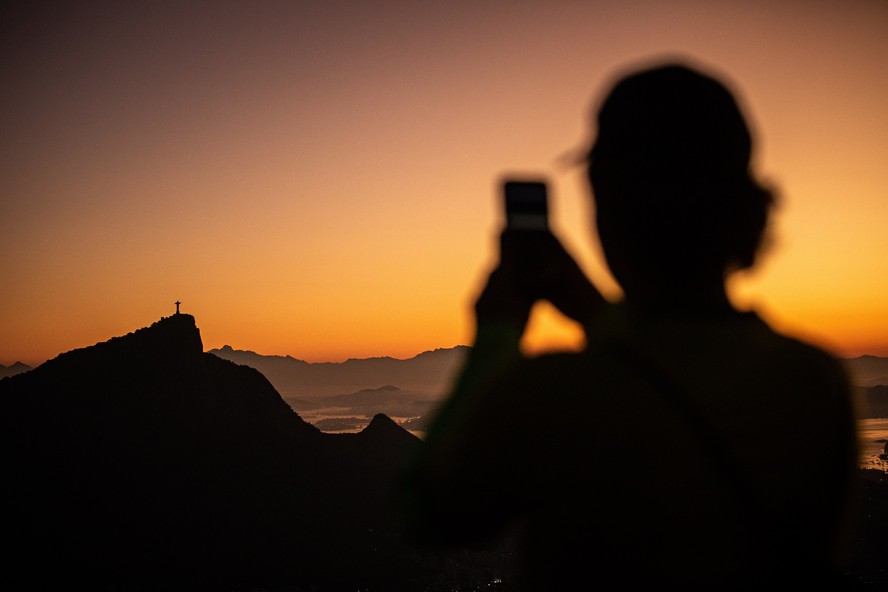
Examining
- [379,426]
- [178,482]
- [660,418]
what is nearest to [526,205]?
→ [660,418]

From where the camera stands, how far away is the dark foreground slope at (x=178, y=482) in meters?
116

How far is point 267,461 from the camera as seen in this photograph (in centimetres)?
14762

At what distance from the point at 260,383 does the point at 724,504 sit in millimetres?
178059

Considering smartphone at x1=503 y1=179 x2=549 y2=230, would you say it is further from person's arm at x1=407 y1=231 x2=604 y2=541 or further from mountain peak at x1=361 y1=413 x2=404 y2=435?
mountain peak at x1=361 y1=413 x2=404 y2=435

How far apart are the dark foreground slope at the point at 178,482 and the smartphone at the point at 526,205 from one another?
347 ft

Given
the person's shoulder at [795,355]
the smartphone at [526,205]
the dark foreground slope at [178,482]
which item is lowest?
the dark foreground slope at [178,482]

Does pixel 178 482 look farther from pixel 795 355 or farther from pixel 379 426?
pixel 795 355

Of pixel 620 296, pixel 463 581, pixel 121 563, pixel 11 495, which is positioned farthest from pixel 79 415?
pixel 620 296

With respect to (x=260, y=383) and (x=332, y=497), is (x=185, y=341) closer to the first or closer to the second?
(x=260, y=383)

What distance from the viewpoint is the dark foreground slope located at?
116 m

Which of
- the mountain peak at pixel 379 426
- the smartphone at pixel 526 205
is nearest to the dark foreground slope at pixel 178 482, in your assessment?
the mountain peak at pixel 379 426

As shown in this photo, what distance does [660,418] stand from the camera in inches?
54.3

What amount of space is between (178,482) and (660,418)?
14876 centimetres

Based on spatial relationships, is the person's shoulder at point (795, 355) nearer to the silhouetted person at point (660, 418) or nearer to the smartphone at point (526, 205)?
the silhouetted person at point (660, 418)
